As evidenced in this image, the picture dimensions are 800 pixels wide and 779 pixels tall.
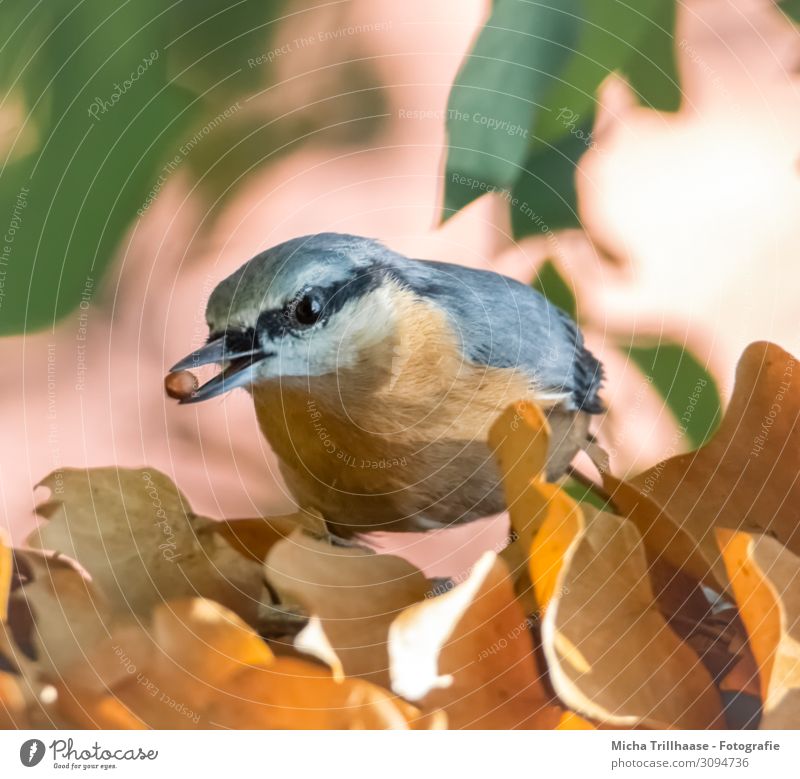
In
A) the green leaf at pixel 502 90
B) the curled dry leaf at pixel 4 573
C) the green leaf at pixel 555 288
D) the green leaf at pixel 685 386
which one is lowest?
the curled dry leaf at pixel 4 573

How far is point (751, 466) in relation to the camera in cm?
62

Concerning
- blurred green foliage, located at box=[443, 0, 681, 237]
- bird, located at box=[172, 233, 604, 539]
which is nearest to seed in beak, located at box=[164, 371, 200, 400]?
bird, located at box=[172, 233, 604, 539]

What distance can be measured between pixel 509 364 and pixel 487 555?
0.16 meters

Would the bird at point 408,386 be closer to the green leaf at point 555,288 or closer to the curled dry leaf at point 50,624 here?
the green leaf at point 555,288

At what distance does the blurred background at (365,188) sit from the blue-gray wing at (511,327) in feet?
0.05

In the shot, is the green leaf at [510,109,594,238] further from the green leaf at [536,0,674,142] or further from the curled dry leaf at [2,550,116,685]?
the curled dry leaf at [2,550,116,685]

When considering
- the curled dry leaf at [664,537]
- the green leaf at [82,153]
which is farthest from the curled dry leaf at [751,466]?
the green leaf at [82,153]

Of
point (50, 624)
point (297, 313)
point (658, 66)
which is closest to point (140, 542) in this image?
point (50, 624)

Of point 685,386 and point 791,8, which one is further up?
point 791,8

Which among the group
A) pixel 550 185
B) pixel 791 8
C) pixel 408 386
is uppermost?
pixel 791 8

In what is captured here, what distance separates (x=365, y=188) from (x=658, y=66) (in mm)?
261

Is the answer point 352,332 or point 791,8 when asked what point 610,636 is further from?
point 791,8

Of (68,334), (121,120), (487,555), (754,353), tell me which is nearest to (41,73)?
(121,120)

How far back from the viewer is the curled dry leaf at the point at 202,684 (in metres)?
0.57
